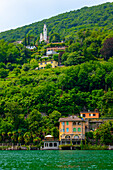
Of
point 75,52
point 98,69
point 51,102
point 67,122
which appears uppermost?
point 75,52

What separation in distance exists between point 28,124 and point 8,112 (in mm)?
8423

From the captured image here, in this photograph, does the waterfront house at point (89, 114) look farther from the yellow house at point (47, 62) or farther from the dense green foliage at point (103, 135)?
the yellow house at point (47, 62)

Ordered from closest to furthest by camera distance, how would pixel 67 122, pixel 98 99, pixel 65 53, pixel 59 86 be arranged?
1. pixel 67 122
2. pixel 98 99
3. pixel 59 86
4. pixel 65 53

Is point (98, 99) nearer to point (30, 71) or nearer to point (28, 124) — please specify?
point (28, 124)

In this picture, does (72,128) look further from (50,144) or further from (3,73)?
(3,73)

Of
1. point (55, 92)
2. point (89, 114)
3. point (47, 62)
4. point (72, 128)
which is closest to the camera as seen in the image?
point (72, 128)

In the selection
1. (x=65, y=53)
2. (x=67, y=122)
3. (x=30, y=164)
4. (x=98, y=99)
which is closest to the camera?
(x=30, y=164)

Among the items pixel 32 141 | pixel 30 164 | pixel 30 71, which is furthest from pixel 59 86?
pixel 30 164

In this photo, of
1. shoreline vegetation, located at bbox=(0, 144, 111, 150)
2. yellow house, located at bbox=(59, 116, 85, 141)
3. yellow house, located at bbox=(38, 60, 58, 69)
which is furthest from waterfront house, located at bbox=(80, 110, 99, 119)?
yellow house, located at bbox=(38, 60, 58, 69)

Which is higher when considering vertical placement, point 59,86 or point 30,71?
point 30,71

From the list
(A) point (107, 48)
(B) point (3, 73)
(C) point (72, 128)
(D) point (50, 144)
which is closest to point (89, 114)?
(C) point (72, 128)

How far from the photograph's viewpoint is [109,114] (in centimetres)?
10269

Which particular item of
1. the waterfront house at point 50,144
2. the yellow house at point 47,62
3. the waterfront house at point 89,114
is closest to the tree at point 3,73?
the yellow house at point 47,62

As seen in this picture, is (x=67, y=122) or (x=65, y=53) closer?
(x=67, y=122)
